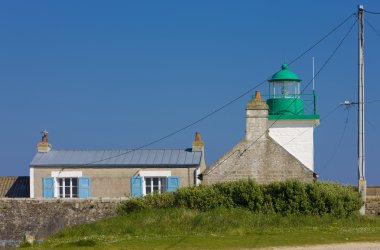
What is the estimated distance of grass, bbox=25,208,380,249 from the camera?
21203mm

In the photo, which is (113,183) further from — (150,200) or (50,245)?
(50,245)

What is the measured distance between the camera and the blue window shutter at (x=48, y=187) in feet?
130

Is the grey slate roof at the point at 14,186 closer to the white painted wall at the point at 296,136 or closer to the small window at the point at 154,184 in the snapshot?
the small window at the point at 154,184

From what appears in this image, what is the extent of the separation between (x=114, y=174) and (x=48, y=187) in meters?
2.92

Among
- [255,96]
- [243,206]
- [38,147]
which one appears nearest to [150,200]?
[243,206]

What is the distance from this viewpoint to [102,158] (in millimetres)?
40875

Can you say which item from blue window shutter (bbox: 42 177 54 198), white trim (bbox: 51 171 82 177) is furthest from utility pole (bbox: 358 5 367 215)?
blue window shutter (bbox: 42 177 54 198)

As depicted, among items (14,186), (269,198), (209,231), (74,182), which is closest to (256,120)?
(269,198)

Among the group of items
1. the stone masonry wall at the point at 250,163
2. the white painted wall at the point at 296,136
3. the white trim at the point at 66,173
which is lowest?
the white trim at the point at 66,173

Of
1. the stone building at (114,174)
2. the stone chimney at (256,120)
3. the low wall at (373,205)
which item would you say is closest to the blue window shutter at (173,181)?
the stone building at (114,174)

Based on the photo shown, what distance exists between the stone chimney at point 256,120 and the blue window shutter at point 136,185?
22.0ft

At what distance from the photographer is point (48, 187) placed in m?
39.7

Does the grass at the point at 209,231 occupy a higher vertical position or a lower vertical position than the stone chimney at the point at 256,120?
lower

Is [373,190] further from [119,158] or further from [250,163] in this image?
[119,158]
